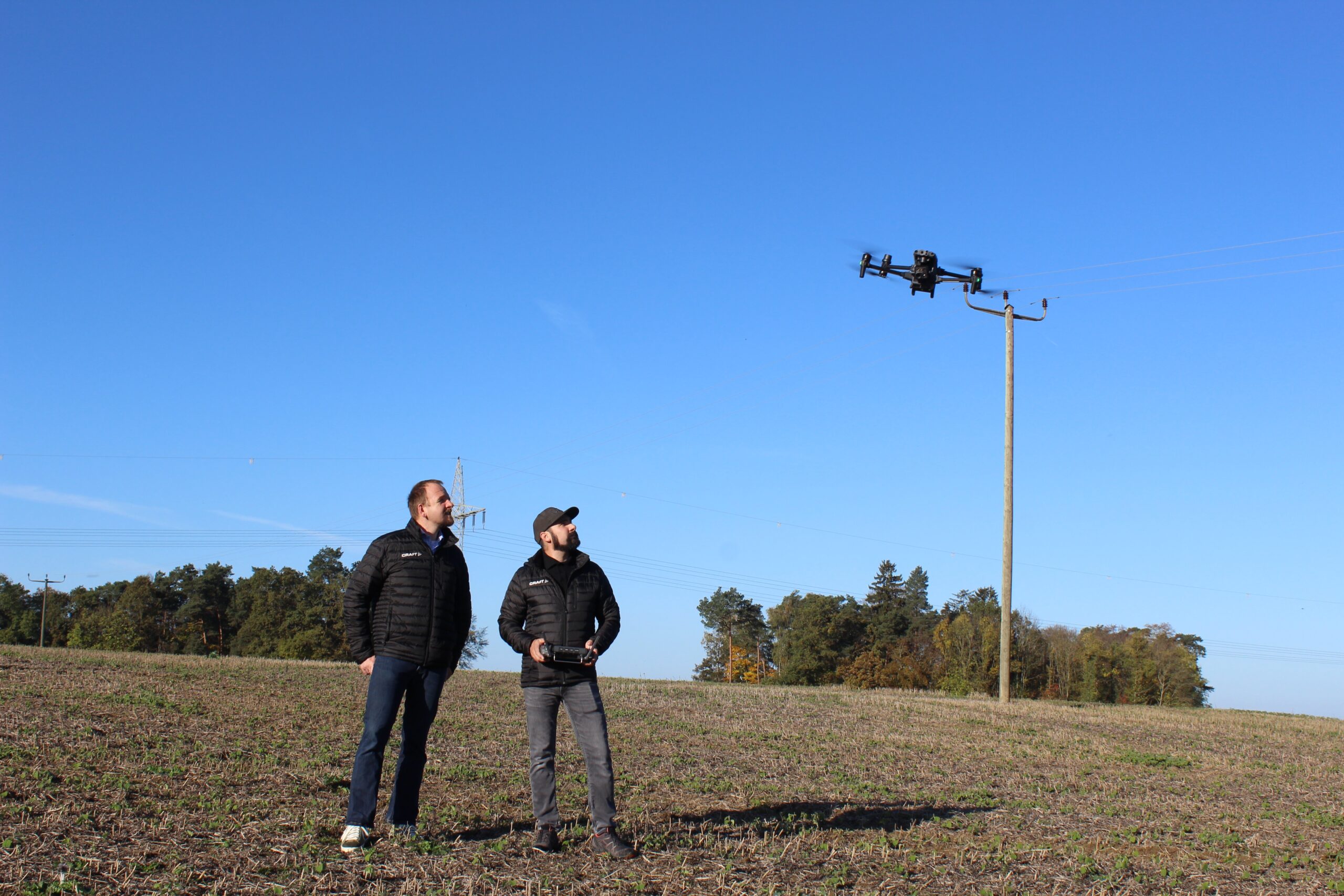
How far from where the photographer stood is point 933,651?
280 ft

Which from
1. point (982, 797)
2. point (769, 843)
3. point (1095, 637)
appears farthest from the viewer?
point (1095, 637)

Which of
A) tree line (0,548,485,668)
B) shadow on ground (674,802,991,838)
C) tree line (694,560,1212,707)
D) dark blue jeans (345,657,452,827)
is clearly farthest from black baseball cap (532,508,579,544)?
tree line (0,548,485,668)

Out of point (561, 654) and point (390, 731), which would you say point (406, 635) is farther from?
point (561, 654)

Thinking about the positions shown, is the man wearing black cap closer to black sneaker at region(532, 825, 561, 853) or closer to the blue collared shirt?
black sneaker at region(532, 825, 561, 853)

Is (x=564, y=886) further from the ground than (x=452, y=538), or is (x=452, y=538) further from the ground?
(x=452, y=538)

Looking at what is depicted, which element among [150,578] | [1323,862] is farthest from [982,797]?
[150,578]

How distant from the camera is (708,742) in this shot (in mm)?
13156

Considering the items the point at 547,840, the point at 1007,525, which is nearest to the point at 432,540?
the point at 547,840

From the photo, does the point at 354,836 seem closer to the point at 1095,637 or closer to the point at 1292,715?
the point at 1292,715

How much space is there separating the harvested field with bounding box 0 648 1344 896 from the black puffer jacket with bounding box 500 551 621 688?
1105mm

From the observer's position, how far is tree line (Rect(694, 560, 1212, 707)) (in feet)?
232

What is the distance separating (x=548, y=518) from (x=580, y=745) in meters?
1.47

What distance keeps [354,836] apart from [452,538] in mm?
1910

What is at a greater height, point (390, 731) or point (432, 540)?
point (432, 540)
